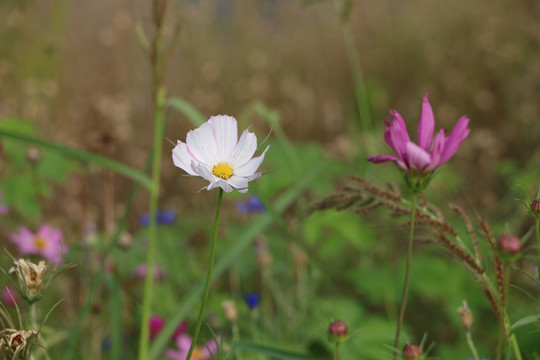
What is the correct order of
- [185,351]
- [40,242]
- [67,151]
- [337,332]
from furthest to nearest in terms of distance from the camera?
1. [40,242]
2. [185,351]
3. [67,151]
4. [337,332]

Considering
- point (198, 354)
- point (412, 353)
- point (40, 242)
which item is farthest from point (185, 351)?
point (412, 353)

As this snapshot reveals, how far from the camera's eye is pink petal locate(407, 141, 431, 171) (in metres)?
0.68

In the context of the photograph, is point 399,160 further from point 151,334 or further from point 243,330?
point 243,330

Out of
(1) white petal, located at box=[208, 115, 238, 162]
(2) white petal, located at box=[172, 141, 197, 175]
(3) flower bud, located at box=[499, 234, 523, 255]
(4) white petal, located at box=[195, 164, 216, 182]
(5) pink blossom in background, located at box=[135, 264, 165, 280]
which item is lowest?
(5) pink blossom in background, located at box=[135, 264, 165, 280]

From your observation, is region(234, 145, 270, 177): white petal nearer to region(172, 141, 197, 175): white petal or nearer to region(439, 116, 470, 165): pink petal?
region(172, 141, 197, 175): white petal

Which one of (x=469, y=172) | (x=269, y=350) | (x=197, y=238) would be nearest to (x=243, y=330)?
(x=197, y=238)

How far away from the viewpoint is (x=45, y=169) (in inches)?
78.4

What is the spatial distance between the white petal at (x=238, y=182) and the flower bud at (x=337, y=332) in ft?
0.79

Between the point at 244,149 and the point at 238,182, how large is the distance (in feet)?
0.22

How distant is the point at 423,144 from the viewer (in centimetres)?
71

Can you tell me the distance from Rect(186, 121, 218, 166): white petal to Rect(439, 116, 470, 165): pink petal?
0.25 metres

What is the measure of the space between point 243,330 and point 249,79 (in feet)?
9.76

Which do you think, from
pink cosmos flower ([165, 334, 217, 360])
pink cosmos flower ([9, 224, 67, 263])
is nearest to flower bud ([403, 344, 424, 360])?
pink cosmos flower ([165, 334, 217, 360])

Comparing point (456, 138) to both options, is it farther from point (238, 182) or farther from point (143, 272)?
point (143, 272)
